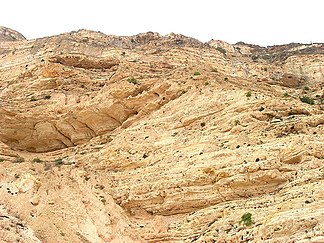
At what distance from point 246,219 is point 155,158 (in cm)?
750

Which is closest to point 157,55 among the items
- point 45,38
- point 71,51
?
point 71,51

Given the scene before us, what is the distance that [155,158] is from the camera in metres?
23.4

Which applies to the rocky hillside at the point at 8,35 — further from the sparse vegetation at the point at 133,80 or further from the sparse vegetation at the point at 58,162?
the sparse vegetation at the point at 58,162

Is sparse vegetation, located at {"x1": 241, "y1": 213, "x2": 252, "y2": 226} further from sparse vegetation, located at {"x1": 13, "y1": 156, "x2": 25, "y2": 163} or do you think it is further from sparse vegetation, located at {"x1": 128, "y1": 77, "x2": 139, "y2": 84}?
sparse vegetation, located at {"x1": 128, "y1": 77, "x2": 139, "y2": 84}

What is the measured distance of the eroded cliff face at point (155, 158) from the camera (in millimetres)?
18031

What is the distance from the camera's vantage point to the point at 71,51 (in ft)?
140

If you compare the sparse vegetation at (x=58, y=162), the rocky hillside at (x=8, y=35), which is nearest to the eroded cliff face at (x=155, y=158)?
the sparse vegetation at (x=58, y=162)

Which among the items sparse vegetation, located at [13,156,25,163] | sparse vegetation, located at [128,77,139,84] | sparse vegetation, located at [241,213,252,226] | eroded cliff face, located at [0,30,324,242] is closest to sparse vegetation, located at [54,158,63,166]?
eroded cliff face, located at [0,30,324,242]

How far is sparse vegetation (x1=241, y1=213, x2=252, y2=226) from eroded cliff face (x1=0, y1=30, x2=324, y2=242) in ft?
0.37

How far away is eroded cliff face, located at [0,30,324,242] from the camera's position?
18031 mm

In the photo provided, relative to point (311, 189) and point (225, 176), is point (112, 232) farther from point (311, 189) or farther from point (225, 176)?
point (311, 189)

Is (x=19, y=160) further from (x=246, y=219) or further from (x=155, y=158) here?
(x=246, y=219)

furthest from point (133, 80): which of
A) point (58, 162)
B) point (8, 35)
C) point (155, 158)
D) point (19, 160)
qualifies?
point (8, 35)

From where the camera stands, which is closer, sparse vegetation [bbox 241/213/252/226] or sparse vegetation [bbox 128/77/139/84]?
sparse vegetation [bbox 241/213/252/226]
